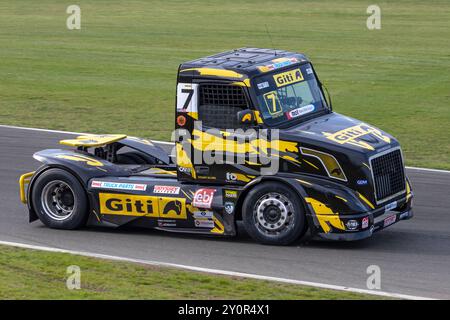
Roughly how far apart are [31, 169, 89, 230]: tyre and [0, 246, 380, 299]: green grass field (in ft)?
5.11

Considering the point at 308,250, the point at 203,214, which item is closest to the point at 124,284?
the point at 203,214

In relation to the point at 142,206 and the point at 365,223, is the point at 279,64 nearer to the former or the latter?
the point at 365,223

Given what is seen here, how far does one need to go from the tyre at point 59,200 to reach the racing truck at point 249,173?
0.01 m

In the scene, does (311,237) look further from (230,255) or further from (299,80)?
(299,80)

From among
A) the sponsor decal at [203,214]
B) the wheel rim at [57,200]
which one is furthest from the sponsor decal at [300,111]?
the wheel rim at [57,200]

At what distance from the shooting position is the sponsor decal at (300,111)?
13654 millimetres

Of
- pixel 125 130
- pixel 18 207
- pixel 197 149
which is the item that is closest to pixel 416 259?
pixel 197 149

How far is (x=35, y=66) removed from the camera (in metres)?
31.0

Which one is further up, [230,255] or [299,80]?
[299,80]

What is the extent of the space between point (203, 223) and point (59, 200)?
2162 millimetres

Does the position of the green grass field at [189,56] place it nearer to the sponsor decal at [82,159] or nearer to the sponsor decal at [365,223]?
the sponsor decal at [365,223]
